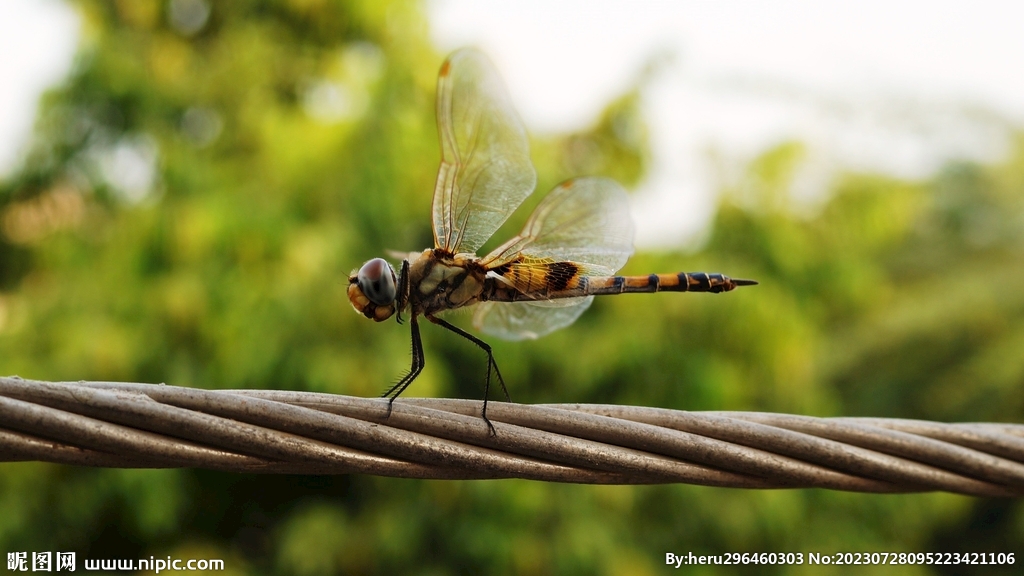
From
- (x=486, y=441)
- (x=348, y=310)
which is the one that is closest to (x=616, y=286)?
(x=486, y=441)

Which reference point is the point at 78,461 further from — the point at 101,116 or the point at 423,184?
the point at 101,116

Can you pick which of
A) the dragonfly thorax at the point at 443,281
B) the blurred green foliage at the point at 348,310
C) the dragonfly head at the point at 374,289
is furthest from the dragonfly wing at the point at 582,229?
the blurred green foliage at the point at 348,310

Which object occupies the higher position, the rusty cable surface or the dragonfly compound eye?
the dragonfly compound eye

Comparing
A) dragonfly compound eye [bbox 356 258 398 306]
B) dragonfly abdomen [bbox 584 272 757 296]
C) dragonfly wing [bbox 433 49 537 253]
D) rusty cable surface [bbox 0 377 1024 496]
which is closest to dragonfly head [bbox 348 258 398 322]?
dragonfly compound eye [bbox 356 258 398 306]

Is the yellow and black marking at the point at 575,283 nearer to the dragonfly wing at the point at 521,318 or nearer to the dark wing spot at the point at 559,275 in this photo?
the dark wing spot at the point at 559,275

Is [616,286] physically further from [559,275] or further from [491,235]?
[491,235]

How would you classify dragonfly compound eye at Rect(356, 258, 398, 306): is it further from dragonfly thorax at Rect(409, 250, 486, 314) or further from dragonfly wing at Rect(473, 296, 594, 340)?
dragonfly wing at Rect(473, 296, 594, 340)
